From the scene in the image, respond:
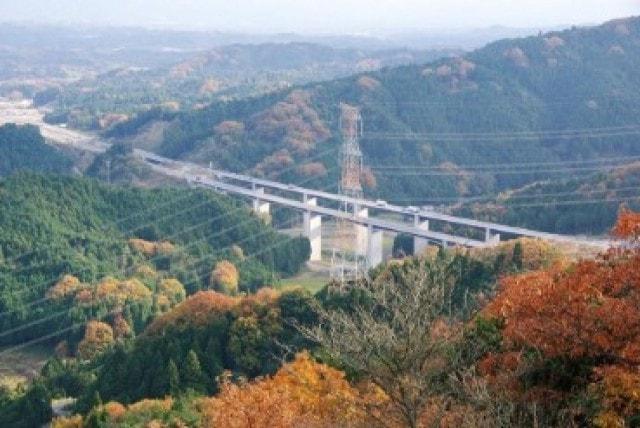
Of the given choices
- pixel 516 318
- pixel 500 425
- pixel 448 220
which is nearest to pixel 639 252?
pixel 516 318

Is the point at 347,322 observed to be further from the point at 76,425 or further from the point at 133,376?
the point at 133,376

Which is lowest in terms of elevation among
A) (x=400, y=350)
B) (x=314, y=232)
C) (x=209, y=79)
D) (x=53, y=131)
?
(x=209, y=79)

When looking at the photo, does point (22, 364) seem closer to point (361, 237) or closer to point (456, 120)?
point (361, 237)

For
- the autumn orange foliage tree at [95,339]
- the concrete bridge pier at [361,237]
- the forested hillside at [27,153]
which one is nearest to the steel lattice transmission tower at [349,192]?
the concrete bridge pier at [361,237]

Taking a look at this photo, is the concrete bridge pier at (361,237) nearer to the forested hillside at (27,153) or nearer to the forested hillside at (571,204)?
the forested hillside at (571,204)

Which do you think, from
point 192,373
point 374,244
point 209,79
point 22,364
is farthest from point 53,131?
point 192,373

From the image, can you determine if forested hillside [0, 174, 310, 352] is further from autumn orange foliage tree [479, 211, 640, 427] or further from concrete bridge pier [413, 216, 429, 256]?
autumn orange foliage tree [479, 211, 640, 427]

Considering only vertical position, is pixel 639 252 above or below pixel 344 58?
above
